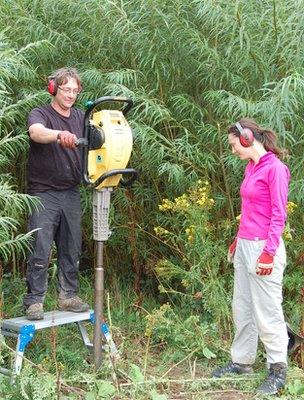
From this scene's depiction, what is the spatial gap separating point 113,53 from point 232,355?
7.15 feet

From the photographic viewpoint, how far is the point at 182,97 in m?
5.11

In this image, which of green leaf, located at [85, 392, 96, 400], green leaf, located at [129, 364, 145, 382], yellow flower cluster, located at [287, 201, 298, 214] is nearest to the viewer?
green leaf, located at [85, 392, 96, 400]

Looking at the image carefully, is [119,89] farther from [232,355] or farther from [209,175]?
[232,355]

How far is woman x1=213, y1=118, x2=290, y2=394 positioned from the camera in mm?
4070

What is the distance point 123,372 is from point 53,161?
48.8 inches

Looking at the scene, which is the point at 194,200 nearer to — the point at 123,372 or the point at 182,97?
the point at 182,97

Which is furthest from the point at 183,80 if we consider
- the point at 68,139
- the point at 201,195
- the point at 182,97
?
the point at 68,139

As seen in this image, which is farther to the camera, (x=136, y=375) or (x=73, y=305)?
(x=73, y=305)

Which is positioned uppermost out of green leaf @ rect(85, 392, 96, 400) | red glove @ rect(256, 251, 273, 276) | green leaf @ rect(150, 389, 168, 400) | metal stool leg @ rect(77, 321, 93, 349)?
red glove @ rect(256, 251, 273, 276)

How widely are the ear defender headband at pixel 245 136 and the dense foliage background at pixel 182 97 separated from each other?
433 mm

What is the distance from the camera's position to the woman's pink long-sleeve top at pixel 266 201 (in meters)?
4.05

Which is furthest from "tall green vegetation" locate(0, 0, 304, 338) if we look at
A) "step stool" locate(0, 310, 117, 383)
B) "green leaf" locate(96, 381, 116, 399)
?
"green leaf" locate(96, 381, 116, 399)

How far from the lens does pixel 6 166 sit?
5406 millimetres

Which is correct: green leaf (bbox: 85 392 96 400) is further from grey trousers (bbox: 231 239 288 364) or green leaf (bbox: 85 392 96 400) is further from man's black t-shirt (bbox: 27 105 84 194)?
man's black t-shirt (bbox: 27 105 84 194)
